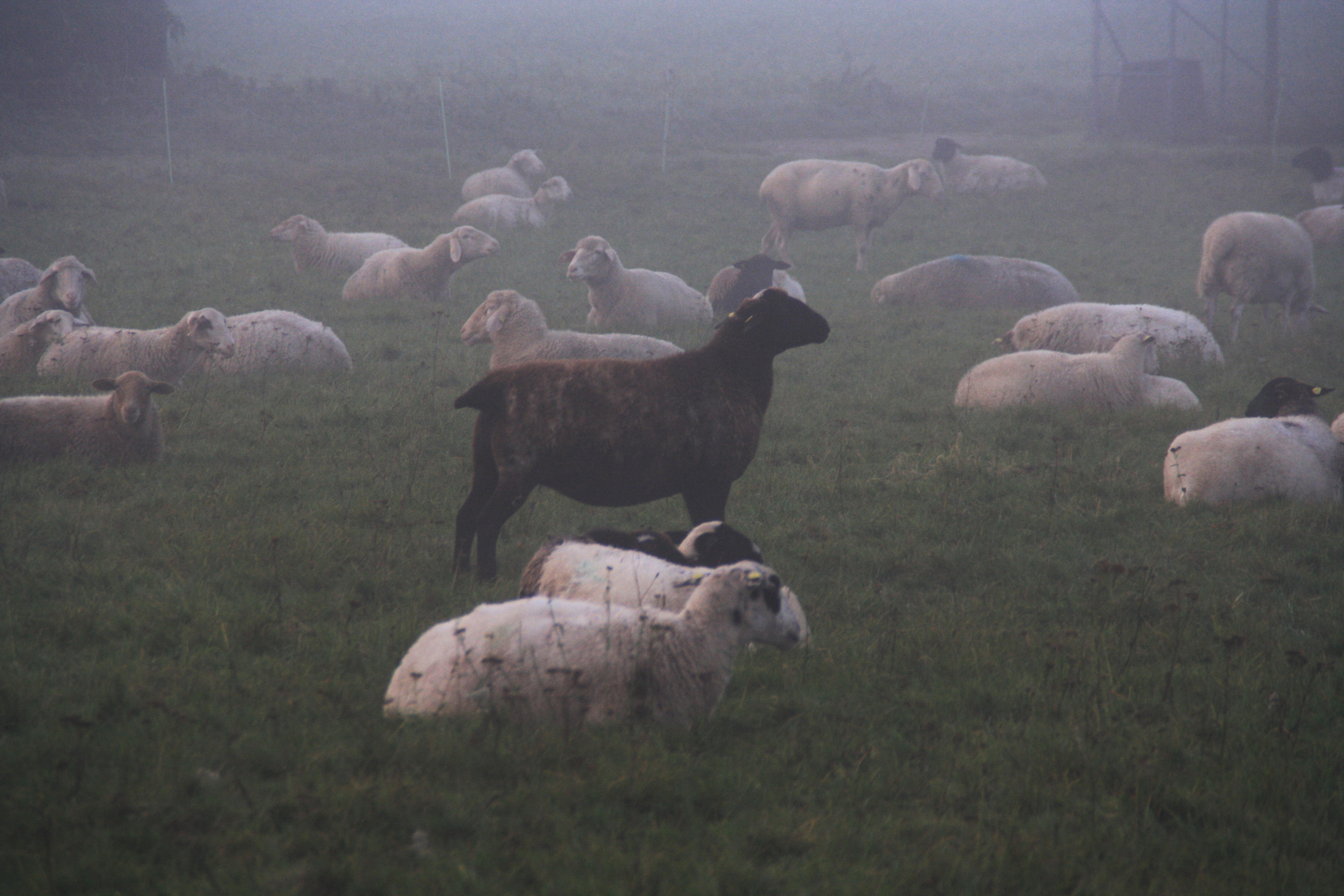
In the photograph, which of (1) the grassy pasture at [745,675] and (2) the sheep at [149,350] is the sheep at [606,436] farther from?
(2) the sheep at [149,350]

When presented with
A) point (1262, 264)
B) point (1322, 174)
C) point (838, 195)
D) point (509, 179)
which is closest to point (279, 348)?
point (838, 195)

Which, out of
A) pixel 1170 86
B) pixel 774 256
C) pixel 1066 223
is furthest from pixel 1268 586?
pixel 1170 86

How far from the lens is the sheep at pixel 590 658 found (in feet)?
11.4

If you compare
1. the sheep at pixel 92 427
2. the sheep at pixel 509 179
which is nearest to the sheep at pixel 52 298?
the sheep at pixel 92 427

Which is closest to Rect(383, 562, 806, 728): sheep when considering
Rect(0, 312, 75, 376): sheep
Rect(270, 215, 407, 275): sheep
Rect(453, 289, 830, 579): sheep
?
Rect(453, 289, 830, 579): sheep

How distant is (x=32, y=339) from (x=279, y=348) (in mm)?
2401

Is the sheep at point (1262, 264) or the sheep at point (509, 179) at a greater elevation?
the sheep at point (509, 179)

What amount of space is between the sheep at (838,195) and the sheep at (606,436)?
13055 mm

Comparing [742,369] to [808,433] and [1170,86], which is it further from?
[1170,86]

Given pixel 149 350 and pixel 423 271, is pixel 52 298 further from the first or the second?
pixel 423 271

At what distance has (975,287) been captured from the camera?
15.3 meters

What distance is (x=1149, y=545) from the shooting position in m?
6.13

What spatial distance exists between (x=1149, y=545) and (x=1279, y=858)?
3.43 metres

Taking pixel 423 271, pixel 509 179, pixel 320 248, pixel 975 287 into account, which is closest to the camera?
pixel 423 271
